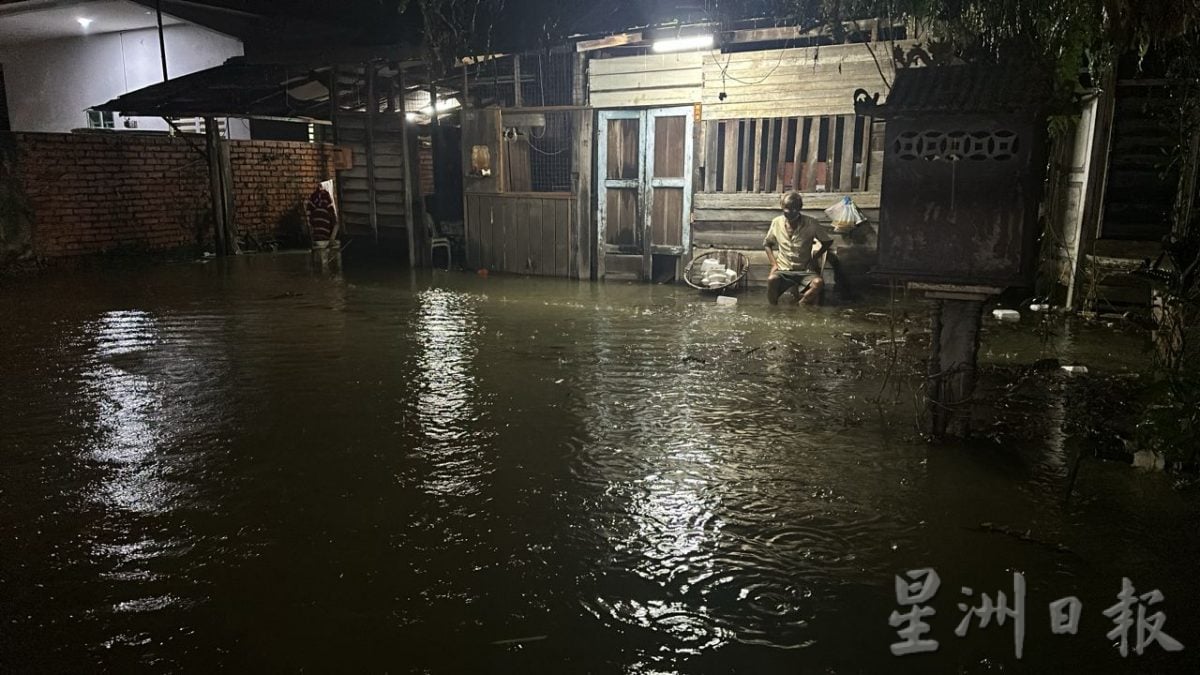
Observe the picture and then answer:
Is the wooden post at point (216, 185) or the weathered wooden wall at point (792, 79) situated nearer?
the weathered wooden wall at point (792, 79)

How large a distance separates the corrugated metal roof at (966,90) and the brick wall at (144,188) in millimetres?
14771

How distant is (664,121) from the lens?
12.9 metres

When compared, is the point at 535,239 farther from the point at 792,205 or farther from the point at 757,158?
the point at 792,205

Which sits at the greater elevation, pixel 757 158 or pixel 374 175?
pixel 757 158

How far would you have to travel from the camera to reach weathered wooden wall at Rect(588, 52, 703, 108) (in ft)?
40.9

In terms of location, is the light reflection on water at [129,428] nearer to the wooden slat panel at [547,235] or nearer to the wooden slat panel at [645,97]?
the wooden slat panel at [547,235]

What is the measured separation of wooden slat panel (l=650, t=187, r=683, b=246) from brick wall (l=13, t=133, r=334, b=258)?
26.9 ft

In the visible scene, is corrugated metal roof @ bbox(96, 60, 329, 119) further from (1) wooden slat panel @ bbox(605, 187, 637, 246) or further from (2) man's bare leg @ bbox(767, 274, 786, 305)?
(2) man's bare leg @ bbox(767, 274, 786, 305)

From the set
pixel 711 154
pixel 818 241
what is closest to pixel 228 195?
pixel 711 154

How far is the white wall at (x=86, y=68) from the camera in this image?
63.9 feet

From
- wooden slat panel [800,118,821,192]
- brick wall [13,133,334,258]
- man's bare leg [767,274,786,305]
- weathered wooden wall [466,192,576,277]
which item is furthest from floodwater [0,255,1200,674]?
brick wall [13,133,334,258]

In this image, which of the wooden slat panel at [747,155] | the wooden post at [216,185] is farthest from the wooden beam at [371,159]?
the wooden slat panel at [747,155]

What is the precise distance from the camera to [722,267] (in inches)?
495

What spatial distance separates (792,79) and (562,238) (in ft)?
15.2
